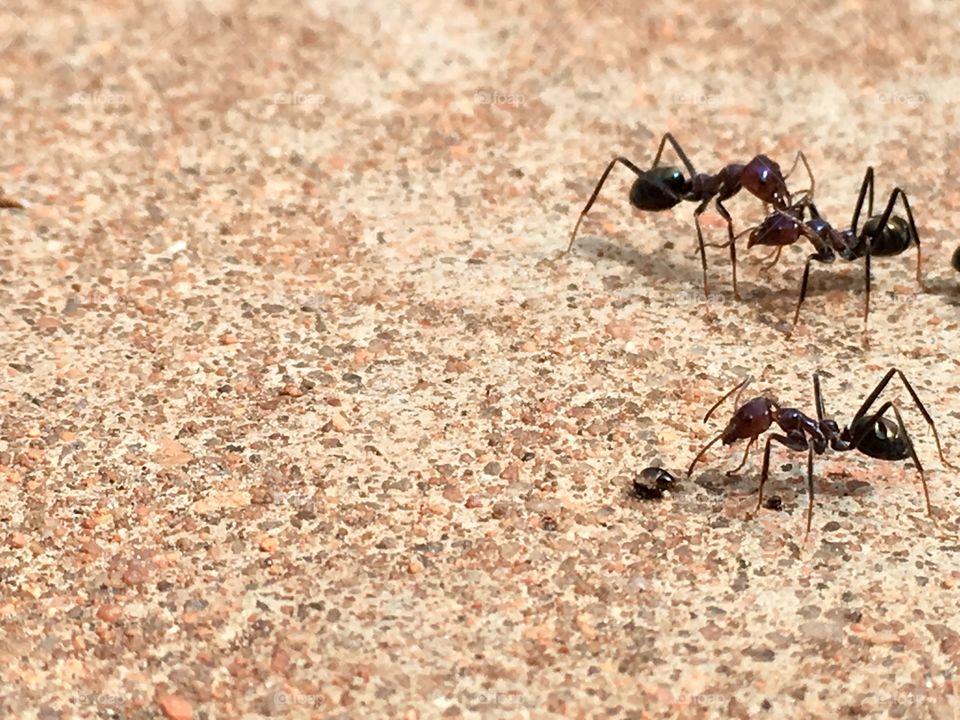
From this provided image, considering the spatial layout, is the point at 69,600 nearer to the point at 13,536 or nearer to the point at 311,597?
the point at 13,536

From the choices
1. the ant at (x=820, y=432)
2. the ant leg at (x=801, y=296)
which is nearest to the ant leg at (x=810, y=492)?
the ant at (x=820, y=432)

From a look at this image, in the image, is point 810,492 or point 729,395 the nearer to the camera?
point 810,492

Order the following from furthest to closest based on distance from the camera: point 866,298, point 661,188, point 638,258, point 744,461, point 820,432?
point 638,258, point 661,188, point 866,298, point 744,461, point 820,432

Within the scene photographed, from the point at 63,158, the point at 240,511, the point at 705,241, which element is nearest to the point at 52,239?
the point at 63,158

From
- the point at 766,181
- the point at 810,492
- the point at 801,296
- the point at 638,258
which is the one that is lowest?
the point at 810,492

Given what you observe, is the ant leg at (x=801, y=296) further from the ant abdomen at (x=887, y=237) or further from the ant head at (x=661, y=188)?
the ant head at (x=661, y=188)

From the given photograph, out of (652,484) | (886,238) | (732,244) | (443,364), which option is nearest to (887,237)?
(886,238)

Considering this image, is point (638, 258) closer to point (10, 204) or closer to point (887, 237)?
point (887, 237)
